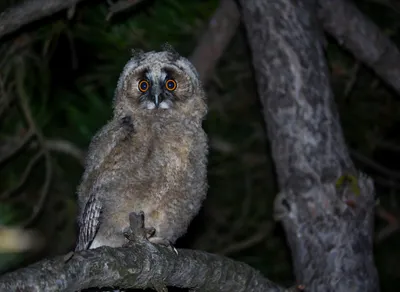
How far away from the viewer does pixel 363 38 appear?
4398mm

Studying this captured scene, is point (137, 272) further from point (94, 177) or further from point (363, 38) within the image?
point (363, 38)

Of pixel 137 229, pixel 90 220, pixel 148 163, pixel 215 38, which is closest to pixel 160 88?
pixel 148 163

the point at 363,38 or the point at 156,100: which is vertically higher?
the point at 363,38

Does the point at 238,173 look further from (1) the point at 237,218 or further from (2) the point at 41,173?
(2) the point at 41,173

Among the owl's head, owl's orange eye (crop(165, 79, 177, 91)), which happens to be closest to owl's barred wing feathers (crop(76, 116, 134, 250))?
the owl's head

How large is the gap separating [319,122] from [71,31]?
5.36 feet

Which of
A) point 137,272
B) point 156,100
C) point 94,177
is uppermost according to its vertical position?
point 156,100

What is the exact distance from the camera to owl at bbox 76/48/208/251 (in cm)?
287

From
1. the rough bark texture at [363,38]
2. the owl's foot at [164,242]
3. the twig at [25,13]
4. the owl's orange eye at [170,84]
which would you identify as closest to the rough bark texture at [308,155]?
the rough bark texture at [363,38]

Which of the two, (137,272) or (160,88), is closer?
(137,272)

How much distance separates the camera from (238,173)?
533cm

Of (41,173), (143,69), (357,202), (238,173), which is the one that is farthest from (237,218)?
(143,69)

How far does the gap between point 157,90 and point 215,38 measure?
4.53 feet

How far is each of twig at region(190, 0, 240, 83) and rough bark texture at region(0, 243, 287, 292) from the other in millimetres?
1838
